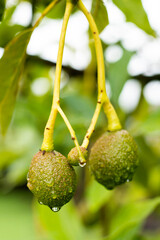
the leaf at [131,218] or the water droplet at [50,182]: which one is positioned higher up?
the water droplet at [50,182]

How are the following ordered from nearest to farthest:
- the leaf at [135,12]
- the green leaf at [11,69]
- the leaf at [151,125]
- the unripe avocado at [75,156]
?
1. the unripe avocado at [75,156]
2. the green leaf at [11,69]
3. the leaf at [135,12]
4. the leaf at [151,125]

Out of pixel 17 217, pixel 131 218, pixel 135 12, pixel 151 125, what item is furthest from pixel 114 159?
pixel 17 217

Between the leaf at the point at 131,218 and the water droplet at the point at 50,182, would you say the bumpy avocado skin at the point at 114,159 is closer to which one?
the water droplet at the point at 50,182

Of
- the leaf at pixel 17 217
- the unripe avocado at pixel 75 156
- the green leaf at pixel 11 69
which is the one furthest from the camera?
the leaf at pixel 17 217

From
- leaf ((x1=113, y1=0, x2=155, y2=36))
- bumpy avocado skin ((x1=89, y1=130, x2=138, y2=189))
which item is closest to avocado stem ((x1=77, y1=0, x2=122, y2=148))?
bumpy avocado skin ((x1=89, y1=130, x2=138, y2=189))

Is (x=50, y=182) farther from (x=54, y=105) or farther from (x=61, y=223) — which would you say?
(x=61, y=223)

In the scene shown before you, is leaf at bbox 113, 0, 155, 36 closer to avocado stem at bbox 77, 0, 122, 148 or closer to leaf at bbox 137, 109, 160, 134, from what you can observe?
avocado stem at bbox 77, 0, 122, 148

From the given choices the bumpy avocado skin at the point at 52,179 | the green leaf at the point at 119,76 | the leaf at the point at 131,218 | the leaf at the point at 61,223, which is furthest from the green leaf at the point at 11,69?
the green leaf at the point at 119,76
